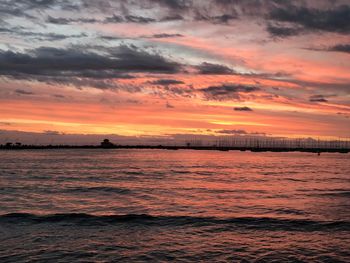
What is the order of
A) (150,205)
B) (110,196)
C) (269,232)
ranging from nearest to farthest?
(269,232) → (150,205) → (110,196)

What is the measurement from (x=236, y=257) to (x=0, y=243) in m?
11.9

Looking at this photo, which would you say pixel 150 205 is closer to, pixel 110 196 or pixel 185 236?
pixel 110 196

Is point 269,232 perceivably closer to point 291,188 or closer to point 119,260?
point 119,260

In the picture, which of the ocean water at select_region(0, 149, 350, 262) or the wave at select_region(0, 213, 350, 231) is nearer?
the ocean water at select_region(0, 149, 350, 262)

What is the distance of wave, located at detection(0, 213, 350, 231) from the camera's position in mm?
25875

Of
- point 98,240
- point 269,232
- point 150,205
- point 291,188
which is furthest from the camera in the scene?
point 291,188

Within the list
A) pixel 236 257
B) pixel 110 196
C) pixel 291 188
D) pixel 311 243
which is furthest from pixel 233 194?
pixel 236 257

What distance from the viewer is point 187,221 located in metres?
27.5

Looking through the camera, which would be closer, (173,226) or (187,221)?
(173,226)

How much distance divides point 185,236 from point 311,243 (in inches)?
271

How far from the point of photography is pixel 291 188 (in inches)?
1953

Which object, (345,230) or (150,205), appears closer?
(345,230)

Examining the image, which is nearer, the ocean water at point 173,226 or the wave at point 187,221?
the ocean water at point 173,226

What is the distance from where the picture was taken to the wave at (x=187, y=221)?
25875mm
